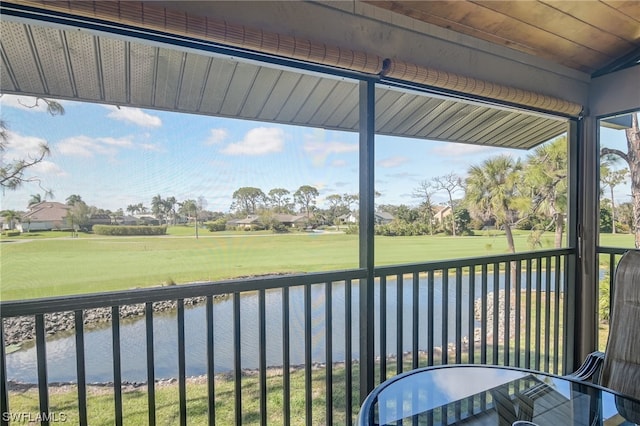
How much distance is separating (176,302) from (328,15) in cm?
173

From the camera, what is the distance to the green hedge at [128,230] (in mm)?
1600

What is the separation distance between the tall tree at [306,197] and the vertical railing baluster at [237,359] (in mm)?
652

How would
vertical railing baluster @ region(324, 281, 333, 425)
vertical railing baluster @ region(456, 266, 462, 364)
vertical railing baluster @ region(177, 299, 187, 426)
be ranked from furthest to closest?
vertical railing baluster @ region(456, 266, 462, 364) < vertical railing baluster @ region(324, 281, 333, 425) < vertical railing baluster @ region(177, 299, 187, 426)

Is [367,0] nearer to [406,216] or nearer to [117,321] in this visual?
[406,216]

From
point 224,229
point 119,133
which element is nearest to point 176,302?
point 224,229

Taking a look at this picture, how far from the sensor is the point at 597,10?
7.11 ft

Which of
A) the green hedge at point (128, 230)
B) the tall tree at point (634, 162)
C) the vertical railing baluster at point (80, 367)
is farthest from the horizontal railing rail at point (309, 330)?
the tall tree at point (634, 162)

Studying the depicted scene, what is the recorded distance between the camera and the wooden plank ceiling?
2059mm

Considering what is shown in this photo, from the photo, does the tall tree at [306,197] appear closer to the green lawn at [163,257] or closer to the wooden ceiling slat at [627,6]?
the green lawn at [163,257]

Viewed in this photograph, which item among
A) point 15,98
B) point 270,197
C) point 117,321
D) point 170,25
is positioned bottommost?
point 117,321

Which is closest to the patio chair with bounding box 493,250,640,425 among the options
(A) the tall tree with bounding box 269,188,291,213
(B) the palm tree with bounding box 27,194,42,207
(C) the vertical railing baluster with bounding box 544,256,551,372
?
(C) the vertical railing baluster with bounding box 544,256,551,372

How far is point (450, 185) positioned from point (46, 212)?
2.54m

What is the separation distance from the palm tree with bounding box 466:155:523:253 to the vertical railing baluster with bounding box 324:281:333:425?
58.9 inches

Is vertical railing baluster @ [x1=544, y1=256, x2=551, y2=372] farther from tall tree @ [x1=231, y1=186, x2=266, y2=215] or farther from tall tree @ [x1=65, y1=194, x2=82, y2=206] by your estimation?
tall tree @ [x1=65, y1=194, x2=82, y2=206]
